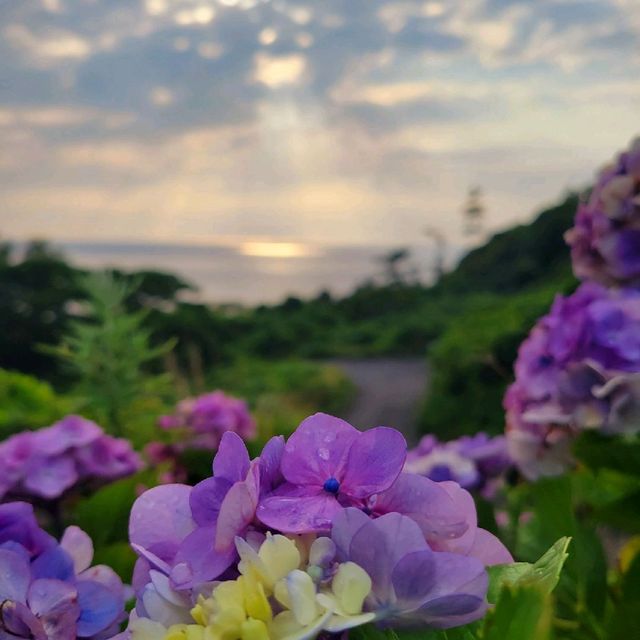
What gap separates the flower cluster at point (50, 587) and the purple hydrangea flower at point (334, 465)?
98mm

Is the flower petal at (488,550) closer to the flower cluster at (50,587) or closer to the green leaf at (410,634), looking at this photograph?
the green leaf at (410,634)

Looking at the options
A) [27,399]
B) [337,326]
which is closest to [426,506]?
[27,399]

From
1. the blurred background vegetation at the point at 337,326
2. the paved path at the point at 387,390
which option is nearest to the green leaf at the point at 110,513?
the blurred background vegetation at the point at 337,326

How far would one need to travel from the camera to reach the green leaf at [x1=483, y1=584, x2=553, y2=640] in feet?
0.66

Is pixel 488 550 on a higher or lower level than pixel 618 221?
lower

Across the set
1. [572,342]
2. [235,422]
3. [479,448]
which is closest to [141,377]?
[235,422]

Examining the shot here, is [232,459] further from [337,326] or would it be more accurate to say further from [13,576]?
[337,326]

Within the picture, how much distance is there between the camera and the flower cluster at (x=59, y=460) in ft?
2.10

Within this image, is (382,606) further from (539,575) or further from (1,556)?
(1,556)

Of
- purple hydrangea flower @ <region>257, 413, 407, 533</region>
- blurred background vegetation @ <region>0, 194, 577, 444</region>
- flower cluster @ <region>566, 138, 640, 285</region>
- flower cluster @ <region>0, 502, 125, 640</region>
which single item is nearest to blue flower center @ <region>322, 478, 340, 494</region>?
purple hydrangea flower @ <region>257, 413, 407, 533</region>

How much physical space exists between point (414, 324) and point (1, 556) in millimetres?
7938

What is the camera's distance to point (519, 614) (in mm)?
204

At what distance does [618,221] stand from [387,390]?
6.29 m

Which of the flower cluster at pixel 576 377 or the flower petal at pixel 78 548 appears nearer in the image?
the flower petal at pixel 78 548
